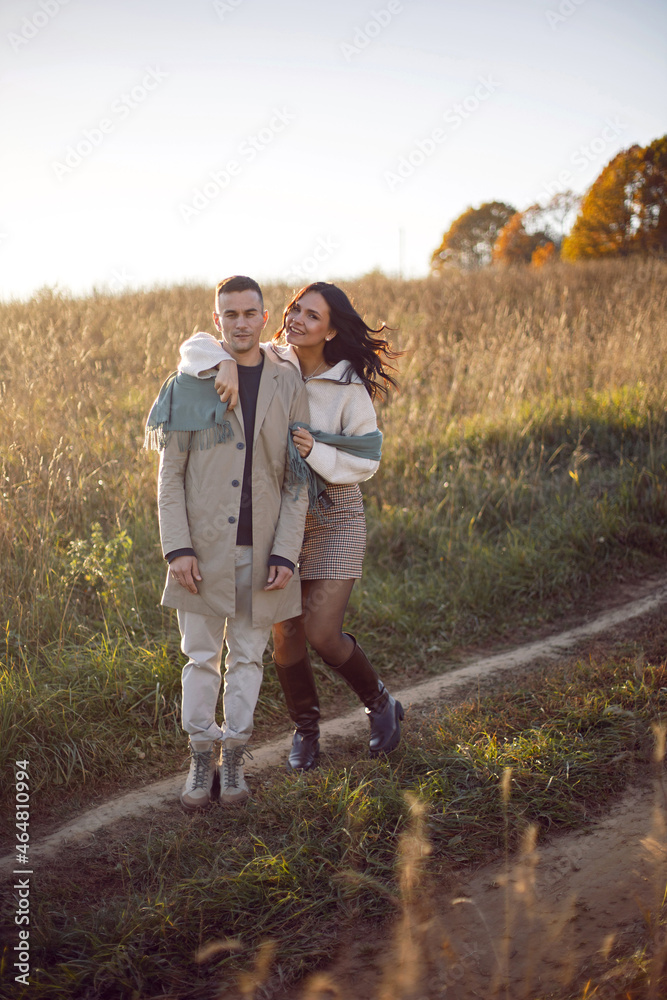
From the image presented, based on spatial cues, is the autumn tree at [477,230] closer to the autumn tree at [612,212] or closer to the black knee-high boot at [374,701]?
the autumn tree at [612,212]

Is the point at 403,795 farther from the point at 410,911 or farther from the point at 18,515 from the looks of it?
the point at 18,515

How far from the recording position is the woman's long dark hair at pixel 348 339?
10.0ft

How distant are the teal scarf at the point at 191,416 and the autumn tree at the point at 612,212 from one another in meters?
17.4

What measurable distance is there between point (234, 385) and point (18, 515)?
6.93ft

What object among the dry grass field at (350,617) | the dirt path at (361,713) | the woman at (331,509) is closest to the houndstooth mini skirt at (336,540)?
the woman at (331,509)

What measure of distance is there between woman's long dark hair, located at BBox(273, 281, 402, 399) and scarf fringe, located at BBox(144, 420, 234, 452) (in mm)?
641

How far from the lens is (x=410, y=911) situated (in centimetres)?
226

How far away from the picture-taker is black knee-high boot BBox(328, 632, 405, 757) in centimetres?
316

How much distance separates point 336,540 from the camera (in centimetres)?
310

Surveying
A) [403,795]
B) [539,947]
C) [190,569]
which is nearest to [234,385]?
[190,569]

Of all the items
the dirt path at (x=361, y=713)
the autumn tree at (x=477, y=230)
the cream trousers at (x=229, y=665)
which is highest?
the autumn tree at (x=477, y=230)

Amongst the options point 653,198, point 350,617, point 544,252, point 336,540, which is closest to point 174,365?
point 350,617

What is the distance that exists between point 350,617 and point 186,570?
2011 mm

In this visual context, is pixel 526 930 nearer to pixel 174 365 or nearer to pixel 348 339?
pixel 348 339
